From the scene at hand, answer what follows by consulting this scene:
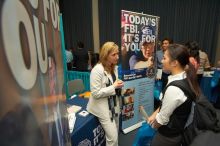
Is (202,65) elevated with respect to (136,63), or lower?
lower

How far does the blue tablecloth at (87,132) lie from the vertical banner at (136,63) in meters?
0.84

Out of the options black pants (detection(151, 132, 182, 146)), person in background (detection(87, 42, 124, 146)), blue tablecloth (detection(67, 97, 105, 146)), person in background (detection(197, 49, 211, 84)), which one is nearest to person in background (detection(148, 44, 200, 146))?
black pants (detection(151, 132, 182, 146))

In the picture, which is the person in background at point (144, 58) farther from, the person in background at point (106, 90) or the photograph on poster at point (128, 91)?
the person in background at point (106, 90)

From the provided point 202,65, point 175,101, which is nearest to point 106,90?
point 175,101

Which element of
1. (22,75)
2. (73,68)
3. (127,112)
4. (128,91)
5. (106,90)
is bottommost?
(127,112)

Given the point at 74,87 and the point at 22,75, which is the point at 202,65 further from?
the point at 22,75

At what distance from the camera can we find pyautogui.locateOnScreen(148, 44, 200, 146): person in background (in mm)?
1408

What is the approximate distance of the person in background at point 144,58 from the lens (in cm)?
286

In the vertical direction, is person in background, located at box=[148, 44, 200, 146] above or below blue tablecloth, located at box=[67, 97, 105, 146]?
above

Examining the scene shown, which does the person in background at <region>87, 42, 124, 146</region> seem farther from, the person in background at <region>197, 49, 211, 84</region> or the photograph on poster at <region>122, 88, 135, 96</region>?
the person in background at <region>197, 49, 211, 84</region>

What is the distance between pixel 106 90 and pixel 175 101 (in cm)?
71

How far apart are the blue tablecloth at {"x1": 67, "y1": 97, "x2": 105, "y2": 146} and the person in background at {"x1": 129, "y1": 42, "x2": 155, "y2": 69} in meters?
1.04

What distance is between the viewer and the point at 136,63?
2896 mm

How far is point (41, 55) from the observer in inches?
16.0
